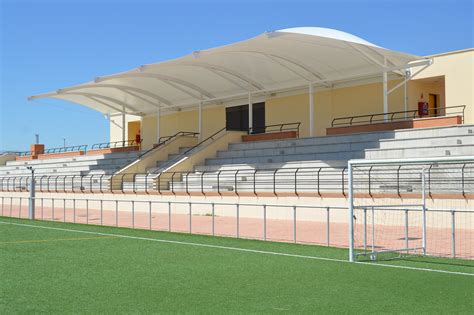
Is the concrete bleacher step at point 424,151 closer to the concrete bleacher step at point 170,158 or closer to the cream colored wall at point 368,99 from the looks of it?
the cream colored wall at point 368,99

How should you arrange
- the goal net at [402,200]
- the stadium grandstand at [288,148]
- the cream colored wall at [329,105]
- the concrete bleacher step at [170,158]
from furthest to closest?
the concrete bleacher step at [170,158]
the cream colored wall at [329,105]
the stadium grandstand at [288,148]
the goal net at [402,200]

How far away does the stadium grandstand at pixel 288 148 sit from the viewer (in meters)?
19.5

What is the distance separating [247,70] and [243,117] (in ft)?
24.8

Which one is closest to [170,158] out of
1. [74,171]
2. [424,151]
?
[74,171]

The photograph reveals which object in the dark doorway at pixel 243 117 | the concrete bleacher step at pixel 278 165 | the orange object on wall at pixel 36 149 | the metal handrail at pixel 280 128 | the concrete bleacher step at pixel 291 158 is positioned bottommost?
the concrete bleacher step at pixel 278 165

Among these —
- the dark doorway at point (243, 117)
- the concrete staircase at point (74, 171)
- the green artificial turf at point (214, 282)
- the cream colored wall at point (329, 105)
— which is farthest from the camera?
the dark doorway at point (243, 117)

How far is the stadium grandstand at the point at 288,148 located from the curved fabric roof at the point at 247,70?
3.9 inches

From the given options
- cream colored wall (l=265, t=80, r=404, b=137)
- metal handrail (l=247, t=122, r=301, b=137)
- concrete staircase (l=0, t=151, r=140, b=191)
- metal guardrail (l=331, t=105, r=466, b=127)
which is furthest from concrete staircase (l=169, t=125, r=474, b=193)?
concrete staircase (l=0, t=151, r=140, b=191)

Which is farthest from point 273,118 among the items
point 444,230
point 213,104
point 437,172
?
point 444,230

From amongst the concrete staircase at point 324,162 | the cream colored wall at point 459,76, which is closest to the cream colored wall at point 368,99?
the cream colored wall at point 459,76

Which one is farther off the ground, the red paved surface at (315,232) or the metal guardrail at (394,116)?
the metal guardrail at (394,116)

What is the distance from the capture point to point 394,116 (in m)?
32.5

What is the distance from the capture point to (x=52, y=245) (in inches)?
586

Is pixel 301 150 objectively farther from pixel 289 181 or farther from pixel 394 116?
pixel 394 116
